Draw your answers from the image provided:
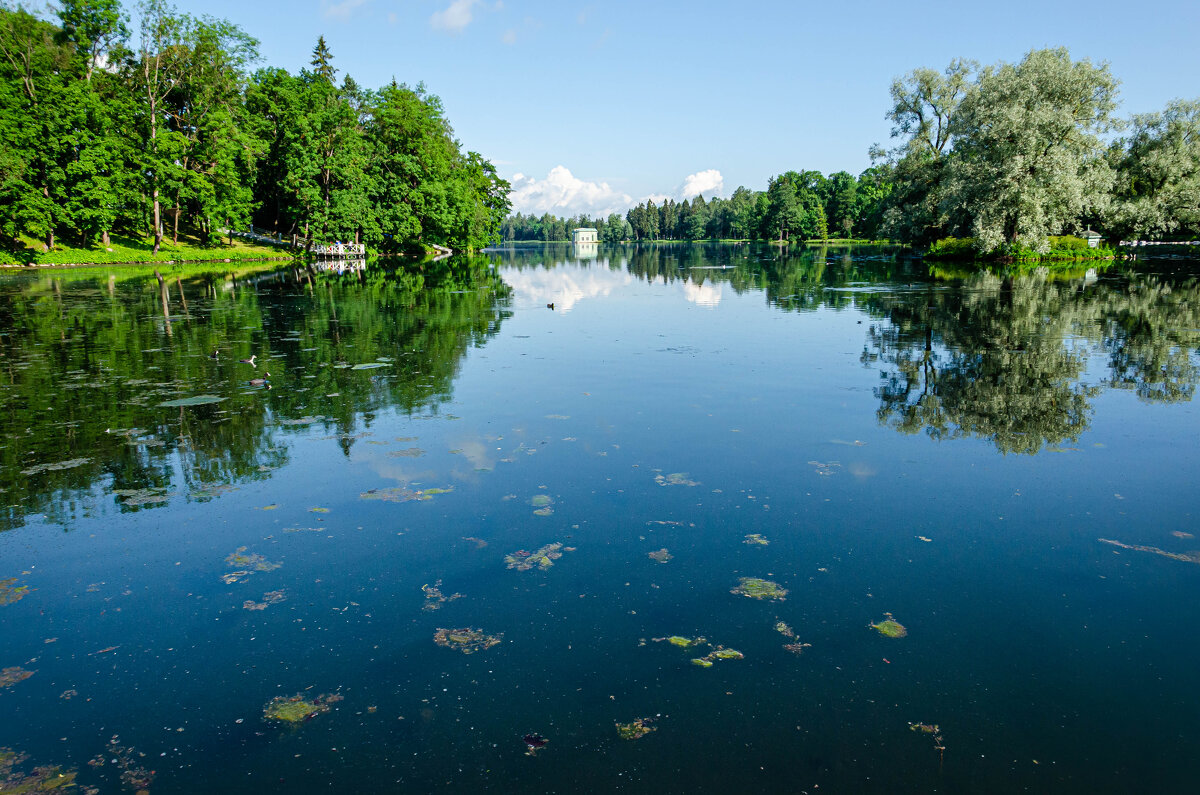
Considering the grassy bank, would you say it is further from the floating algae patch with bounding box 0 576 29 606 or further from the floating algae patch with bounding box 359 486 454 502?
the floating algae patch with bounding box 0 576 29 606

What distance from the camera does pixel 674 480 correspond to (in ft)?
26.7

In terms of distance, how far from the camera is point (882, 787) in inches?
146

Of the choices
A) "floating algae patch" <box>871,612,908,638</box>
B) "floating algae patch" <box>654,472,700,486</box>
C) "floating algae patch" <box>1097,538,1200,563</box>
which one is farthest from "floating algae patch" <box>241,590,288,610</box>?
"floating algae patch" <box>1097,538,1200,563</box>

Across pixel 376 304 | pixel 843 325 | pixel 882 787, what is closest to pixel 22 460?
pixel 882 787

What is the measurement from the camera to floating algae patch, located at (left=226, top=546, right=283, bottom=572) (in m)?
6.14

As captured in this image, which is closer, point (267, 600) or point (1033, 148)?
point (267, 600)

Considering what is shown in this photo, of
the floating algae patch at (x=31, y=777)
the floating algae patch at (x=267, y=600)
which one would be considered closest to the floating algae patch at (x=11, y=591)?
the floating algae patch at (x=267, y=600)

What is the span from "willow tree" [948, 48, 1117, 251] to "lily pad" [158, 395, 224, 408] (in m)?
48.9

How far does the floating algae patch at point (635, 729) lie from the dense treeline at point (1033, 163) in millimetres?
50525

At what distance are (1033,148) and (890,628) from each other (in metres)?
50.4

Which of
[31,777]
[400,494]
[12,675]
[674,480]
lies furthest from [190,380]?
[31,777]

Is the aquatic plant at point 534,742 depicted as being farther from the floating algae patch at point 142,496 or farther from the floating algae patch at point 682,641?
the floating algae patch at point 142,496

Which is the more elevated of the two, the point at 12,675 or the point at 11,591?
the point at 11,591

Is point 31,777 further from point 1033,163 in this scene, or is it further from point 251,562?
point 1033,163
